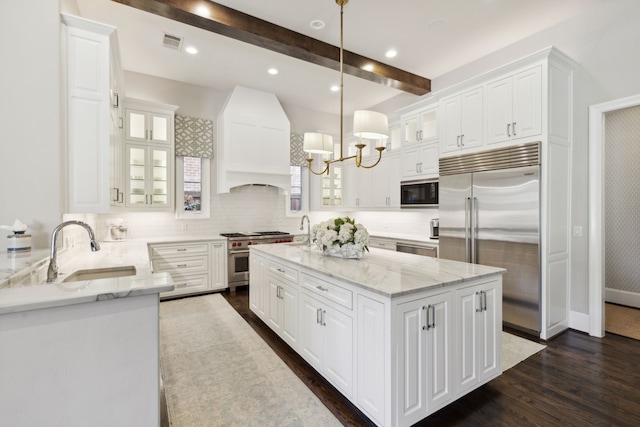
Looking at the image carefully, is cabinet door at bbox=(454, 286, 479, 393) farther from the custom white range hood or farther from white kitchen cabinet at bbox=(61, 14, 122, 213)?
the custom white range hood

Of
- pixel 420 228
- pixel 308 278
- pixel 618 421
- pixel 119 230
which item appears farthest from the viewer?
pixel 420 228

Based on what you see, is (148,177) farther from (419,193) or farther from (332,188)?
(419,193)

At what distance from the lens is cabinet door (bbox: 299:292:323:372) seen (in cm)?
231

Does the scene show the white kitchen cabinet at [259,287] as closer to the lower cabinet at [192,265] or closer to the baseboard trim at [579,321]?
the lower cabinet at [192,265]

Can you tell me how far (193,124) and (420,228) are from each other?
4.15 m

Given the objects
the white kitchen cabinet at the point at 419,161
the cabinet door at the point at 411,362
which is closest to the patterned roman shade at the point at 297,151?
the white kitchen cabinet at the point at 419,161

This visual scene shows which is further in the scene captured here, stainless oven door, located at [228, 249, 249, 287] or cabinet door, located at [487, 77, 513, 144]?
stainless oven door, located at [228, 249, 249, 287]

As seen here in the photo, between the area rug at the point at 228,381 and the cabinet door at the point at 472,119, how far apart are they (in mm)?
3263

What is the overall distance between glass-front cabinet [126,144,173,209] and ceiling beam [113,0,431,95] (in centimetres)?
208

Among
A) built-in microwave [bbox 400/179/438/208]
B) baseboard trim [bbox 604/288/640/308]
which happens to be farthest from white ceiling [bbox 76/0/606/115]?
baseboard trim [bbox 604/288/640/308]

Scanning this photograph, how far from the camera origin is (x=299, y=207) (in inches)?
→ 242

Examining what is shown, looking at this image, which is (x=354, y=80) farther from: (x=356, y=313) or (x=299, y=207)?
(x=356, y=313)

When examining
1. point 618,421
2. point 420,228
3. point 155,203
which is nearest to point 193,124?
point 155,203

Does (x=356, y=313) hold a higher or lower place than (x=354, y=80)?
lower
